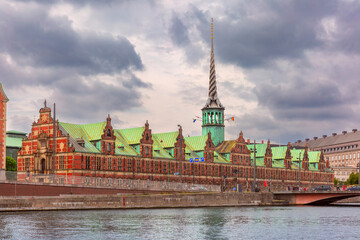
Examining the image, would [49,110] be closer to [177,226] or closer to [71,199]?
[71,199]

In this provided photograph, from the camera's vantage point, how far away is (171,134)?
146000mm

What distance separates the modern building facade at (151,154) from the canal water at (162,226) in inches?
683

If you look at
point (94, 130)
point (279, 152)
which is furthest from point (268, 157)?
point (94, 130)

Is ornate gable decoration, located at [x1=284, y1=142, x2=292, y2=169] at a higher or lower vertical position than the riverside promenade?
higher

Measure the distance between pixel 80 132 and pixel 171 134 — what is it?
2624cm

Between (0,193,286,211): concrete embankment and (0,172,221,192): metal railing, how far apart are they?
554 centimetres

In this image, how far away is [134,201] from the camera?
8775 centimetres

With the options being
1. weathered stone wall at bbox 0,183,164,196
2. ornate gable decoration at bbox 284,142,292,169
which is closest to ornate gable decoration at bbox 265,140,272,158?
ornate gable decoration at bbox 284,142,292,169

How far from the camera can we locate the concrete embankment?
75.1m

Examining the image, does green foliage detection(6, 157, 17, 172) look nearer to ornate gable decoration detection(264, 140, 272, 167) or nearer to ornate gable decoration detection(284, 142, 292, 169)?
ornate gable decoration detection(264, 140, 272, 167)

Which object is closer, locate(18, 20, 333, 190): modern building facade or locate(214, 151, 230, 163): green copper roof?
locate(18, 20, 333, 190): modern building facade

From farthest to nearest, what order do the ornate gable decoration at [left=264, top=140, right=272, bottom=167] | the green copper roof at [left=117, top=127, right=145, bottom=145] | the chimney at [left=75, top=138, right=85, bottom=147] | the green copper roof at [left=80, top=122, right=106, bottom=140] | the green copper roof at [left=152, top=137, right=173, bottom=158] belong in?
the ornate gable decoration at [left=264, top=140, right=272, bottom=167] < the green copper roof at [left=152, top=137, right=173, bottom=158] < the green copper roof at [left=117, top=127, right=145, bottom=145] < the green copper roof at [left=80, top=122, right=106, bottom=140] < the chimney at [left=75, top=138, right=85, bottom=147]

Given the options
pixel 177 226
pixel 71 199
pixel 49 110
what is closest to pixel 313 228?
pixel 177 226

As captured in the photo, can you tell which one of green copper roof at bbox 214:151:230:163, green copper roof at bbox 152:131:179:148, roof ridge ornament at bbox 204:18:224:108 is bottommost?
green copper roof at bbox 214:151:230:163
